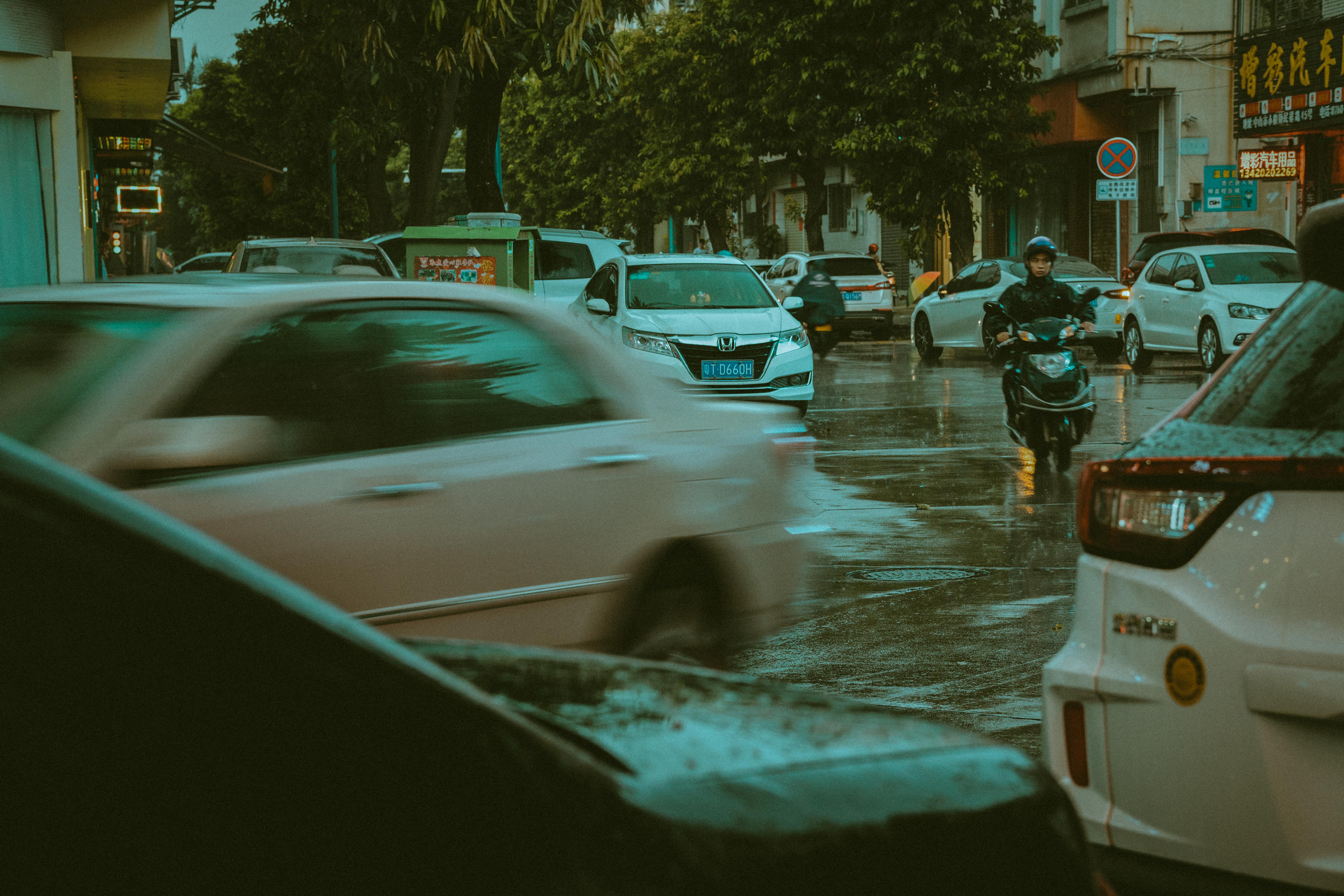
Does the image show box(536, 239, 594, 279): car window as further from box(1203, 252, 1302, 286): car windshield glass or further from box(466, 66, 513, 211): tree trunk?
box(1203, 252, 1302, 286): car windshield glass

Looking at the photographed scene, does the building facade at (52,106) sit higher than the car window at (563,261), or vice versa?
the building facade at (52,106)

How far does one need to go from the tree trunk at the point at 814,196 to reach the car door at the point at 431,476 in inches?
1459

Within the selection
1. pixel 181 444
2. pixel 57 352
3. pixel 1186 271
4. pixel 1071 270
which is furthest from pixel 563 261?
pixel 181 444

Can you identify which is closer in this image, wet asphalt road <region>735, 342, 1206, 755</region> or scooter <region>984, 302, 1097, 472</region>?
wet asphalt road <region>735, 342, 1206, 755</region>

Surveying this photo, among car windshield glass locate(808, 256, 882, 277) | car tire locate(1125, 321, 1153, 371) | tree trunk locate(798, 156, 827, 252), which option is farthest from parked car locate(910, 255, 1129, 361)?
tree trunk locate(798, 156, 827, 252)

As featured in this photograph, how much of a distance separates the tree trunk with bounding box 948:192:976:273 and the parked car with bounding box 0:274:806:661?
28625 mm

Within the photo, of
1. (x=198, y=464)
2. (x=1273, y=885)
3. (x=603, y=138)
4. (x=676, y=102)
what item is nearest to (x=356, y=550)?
(x=198, y=464)

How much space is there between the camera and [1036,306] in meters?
11.7

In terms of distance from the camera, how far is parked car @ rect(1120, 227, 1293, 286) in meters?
Answer: 22.9

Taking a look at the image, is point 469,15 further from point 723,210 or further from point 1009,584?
point 723,210

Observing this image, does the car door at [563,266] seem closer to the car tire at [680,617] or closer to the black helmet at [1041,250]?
the black helmet at [1041,250]

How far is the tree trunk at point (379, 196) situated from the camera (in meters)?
38.4

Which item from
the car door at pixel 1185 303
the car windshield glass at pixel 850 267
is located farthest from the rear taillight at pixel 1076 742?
the car windshield glass at pixel 850 267

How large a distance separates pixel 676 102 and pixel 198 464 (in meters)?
43.2
